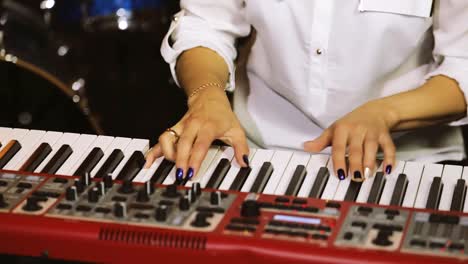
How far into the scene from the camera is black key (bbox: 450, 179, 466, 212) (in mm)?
1781

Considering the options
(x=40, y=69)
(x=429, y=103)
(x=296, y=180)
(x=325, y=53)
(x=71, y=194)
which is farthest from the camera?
(x=40, y=69)

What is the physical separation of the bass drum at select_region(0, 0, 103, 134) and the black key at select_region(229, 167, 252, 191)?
1772 mm

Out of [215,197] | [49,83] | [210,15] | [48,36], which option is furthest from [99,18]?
[215,197]

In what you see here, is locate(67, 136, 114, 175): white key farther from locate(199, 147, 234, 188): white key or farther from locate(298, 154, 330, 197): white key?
locate(298, 154, 330, 197): white key

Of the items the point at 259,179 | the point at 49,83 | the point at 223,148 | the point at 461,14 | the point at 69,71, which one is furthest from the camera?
the point at 69,71

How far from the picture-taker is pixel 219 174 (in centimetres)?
194

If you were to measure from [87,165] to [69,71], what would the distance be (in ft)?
6.85

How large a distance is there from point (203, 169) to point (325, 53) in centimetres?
55

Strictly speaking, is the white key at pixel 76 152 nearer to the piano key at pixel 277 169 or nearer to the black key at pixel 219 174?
the black key at pixel 219 174

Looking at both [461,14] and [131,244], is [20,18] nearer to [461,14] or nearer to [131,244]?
[461,14]

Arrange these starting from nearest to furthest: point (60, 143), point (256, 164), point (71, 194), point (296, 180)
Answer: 1. point (71, 194)
2. point (296, 180)
3. point (256, 164)
4. point (60, 143)

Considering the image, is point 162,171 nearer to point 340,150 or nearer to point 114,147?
point 114,147

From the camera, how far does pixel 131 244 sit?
1670mm

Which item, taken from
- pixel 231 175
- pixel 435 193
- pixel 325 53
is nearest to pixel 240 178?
pixel 231 175
